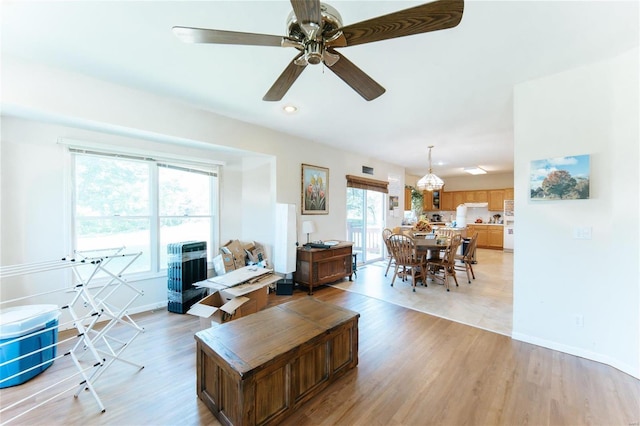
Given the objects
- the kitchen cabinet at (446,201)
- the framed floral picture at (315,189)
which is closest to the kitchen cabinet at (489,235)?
the kitchen cabinet at (446,201)

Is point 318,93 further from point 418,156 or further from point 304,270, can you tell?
point 418,156

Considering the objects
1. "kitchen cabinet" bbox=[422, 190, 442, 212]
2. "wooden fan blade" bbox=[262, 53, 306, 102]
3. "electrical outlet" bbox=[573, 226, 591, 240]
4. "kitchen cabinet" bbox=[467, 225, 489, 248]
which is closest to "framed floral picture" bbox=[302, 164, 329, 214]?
"wooden fan blade" bbox=[262, 53, 306, 102]

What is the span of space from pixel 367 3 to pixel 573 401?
10.1 ft

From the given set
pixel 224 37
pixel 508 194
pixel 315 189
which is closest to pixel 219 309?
pixel 224 37

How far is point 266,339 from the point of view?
68.6 inches

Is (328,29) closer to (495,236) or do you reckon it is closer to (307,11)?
(307,11)

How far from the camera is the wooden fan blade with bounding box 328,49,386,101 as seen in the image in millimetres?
1632

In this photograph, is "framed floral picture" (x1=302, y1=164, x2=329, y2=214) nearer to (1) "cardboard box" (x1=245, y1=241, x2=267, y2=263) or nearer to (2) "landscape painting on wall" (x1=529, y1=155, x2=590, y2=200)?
(1) "cardboard box" (x1=245, y1=241, x2=267, y2=263)

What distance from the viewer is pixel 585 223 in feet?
7.51

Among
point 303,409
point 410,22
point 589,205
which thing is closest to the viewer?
point 410,22

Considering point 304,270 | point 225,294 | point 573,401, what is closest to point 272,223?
point 304,270

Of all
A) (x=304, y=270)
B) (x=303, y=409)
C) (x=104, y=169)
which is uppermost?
(x=104, y=169)

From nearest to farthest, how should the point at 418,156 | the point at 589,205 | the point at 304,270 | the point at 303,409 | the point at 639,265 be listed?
1. the point at 303,409
2. the point at 639,265
3. the point at 589,205
4. the point at 304,270
5. the point at 418,156

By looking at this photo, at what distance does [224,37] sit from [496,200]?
995 cm
